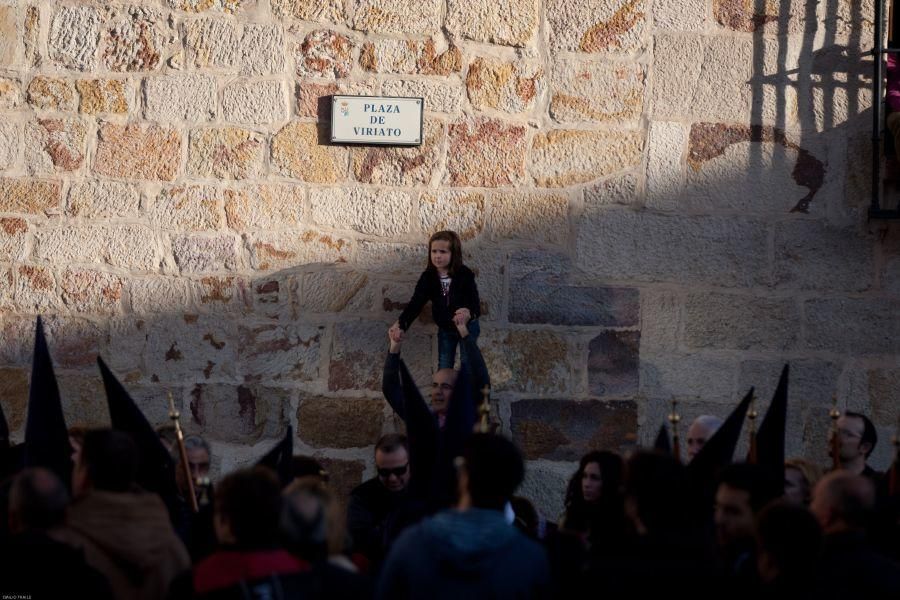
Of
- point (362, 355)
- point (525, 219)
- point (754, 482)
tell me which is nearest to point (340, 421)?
point (362, 355)

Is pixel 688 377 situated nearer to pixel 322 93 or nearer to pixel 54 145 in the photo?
pixel 322 93

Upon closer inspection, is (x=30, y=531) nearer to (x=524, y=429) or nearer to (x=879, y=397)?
(x=524, y=429)

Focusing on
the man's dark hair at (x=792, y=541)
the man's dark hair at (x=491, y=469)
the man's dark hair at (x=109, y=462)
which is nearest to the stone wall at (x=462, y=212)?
the man's dark hair at (x=109, y=462)

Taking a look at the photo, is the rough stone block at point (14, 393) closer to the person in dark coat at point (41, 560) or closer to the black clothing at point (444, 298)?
the black clothing at point (444, 298)

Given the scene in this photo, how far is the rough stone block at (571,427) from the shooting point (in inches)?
273

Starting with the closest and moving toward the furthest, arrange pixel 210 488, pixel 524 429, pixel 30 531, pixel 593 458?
pixel 30 531 → pixel 210 488 → pixel 593 458 → pixel 524 429

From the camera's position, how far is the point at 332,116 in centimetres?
698

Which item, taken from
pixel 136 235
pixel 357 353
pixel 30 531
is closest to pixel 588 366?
pixel 357 353

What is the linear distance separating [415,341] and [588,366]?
0.86 meters

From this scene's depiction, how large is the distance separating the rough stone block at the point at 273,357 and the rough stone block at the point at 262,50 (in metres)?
1.27

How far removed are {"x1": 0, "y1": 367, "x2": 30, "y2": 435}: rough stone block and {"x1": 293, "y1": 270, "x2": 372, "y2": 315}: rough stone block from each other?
141 cm

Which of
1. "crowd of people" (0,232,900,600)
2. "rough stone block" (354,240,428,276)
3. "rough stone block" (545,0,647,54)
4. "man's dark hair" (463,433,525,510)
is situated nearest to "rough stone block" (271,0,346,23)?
"rough stone block" (545,0,647,54)

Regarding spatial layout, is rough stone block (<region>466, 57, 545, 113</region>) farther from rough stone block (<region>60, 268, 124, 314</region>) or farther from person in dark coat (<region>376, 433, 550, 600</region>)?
person in dark coat (<region>376, 433, 550, 600</region>)

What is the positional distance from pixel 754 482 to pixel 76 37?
4378mm
